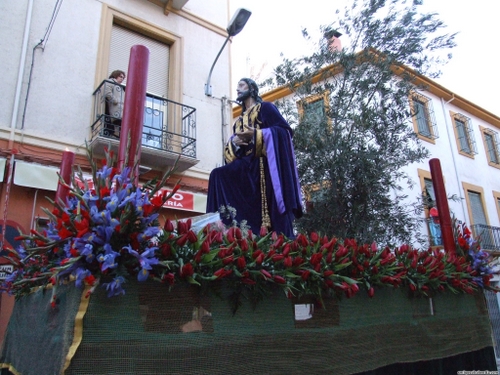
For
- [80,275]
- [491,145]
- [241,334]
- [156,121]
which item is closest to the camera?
[80,275]

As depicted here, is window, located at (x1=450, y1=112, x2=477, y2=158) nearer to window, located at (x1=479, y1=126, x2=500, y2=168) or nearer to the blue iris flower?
window, located at (x1=479, y1=126, x2=500, y2=168)

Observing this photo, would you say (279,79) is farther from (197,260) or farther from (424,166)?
(424,166)

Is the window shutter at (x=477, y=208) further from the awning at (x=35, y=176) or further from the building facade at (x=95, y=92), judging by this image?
the awning at (x=35, y=176)

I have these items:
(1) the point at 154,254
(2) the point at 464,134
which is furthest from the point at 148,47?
Answer: (2) the point at 464,134

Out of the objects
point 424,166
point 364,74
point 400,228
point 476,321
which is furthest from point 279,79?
point 424,166

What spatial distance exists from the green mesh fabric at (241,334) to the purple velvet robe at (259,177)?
82 centimetres

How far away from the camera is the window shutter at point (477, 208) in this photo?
15820mm

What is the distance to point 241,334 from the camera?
179 centimetres

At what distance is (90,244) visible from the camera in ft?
4.91

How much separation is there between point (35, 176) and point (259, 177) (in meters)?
4.73

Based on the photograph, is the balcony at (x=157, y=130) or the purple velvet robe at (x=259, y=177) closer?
the purple velvet robe at (x=259, y=177)

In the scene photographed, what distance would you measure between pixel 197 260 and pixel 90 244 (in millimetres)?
425

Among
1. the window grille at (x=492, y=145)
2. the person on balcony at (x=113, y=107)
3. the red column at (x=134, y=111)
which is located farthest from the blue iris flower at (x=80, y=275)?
the window grille at (x=492, y=145)

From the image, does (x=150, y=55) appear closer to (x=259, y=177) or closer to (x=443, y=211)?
(x=259, y=177)
